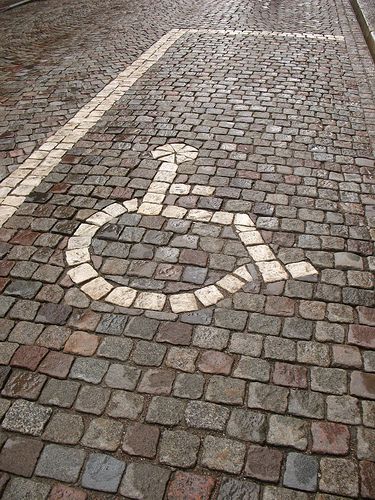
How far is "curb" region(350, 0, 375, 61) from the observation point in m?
9.28

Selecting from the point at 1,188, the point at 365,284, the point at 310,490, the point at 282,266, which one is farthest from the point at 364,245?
the point at 1,188

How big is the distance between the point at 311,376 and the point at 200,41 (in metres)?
8.90

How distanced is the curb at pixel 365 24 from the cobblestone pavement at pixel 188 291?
2471 mm

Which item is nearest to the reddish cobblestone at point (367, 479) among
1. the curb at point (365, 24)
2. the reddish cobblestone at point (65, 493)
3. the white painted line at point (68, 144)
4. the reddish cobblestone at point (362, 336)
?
the reddish cobblestone at point (362, 336)

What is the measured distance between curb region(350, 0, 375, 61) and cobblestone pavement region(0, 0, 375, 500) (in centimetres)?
247

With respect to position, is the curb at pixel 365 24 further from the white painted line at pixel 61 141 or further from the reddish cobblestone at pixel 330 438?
the reddish cobblestone at pixel 330 438

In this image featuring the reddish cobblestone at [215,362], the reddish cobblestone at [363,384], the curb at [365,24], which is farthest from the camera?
the curb at [365,24]

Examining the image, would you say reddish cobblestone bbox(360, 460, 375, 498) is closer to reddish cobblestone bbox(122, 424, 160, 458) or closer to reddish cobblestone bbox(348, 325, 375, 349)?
reddish cobblestone bbox(348, 325, 375, 349)

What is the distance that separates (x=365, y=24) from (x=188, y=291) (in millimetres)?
9802

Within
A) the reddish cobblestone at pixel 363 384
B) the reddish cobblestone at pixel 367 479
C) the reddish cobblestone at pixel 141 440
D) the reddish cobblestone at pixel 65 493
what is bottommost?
the reddish cobblestone at pixel 367 479

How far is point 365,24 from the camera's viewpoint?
10.5 metres

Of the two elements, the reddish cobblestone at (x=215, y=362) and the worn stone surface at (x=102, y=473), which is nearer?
the worn stone surface at (x=102, y=473)

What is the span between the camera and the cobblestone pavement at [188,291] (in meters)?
2.62

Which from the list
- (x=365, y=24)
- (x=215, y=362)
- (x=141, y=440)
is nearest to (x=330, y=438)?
(x=215, y=362)
